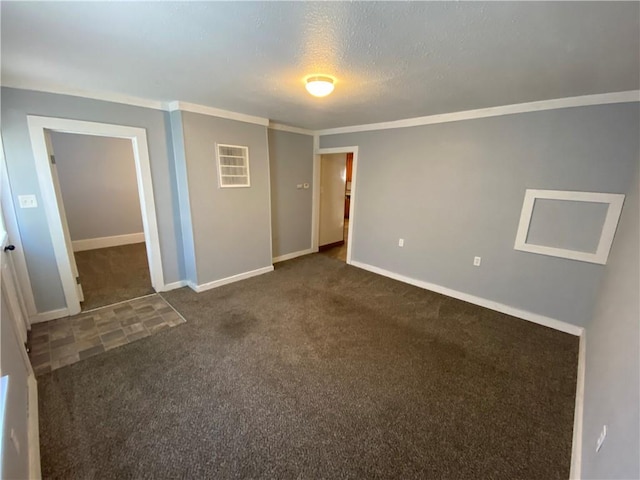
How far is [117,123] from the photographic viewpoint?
2883 mm

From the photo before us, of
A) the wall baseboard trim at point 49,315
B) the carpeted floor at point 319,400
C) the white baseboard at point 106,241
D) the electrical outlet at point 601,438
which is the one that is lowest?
the carpeted floor at point 319,400

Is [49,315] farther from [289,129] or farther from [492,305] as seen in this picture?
[492,305]

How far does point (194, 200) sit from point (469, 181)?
3.40 meters

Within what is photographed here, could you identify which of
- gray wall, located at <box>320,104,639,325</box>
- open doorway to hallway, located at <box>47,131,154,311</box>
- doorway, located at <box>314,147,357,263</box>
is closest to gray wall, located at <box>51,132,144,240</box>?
open doorway to hallway, located at <box>47,131,154,311</box>

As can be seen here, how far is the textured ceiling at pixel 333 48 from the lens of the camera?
129 centimetres

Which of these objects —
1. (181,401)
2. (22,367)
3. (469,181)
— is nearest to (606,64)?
(469,181)

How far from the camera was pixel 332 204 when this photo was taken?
5.56 metres

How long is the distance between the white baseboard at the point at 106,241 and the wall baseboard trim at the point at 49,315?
8.48ft

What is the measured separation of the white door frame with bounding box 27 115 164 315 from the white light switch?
64 millimetres

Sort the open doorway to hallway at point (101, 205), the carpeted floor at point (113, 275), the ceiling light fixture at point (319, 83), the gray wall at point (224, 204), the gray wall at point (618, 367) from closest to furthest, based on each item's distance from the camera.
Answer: the gray wall at point (618, 367), the ceiling light fixture at point (319, 83), the gray wall at point (224, 204), the carpeted floor at point (113, 275), the open doorway to hallway at point (101, 205)

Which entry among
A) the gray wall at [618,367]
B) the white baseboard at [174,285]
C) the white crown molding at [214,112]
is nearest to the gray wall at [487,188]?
the gray wall at [618,367]

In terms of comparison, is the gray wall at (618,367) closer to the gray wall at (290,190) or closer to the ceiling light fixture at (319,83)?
the ceiling light fixture at (319,83)

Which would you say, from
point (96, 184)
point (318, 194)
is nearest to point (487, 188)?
point (318, 194)

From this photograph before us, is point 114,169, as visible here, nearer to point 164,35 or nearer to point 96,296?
point 96,296
